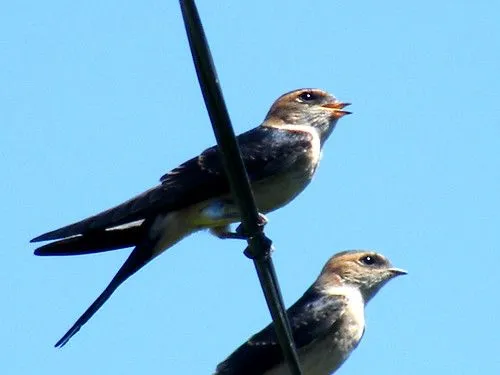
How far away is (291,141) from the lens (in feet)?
24.1

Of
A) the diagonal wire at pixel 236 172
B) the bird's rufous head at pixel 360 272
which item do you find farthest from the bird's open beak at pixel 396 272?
the diagonal wire at pixel 236 172

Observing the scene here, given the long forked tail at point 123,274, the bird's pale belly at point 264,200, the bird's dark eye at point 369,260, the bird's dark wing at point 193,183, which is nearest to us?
the long forked tail at point 123,274

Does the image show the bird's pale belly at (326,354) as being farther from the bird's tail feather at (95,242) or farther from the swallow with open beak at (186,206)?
the bird's tail feather at (95,242)

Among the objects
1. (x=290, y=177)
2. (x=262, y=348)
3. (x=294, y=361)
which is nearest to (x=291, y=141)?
(x=290, y=177)

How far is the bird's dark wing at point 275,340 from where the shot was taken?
25.2 ft

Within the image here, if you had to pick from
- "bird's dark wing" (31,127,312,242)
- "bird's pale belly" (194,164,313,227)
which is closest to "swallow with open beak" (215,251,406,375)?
"bird's pale belly" (194,164,313,227)

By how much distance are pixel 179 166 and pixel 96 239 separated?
0.63 metres

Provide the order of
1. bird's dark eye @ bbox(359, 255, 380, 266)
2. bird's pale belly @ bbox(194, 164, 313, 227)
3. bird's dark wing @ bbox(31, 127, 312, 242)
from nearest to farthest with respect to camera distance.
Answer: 1. bird's dark wing @ bbox(31, 127, 312, 242)
2. bird's pale belly @ bbox(194, 164, 313, 227)
3. bird's dark eye @ bbox(359, 255, 380, 266)

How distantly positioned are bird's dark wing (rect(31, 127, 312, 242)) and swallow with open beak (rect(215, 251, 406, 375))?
1.14 m

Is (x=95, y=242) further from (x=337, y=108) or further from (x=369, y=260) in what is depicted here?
(x=369, y=260)

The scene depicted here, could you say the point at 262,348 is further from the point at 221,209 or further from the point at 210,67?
the point at 210,67

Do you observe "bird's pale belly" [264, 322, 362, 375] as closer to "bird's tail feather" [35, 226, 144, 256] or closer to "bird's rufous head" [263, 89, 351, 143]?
"bird's rufous head" [263, 89, 351, 143]

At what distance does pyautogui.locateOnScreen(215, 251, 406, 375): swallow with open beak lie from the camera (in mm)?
7652

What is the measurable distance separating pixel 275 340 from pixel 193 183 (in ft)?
4.48
